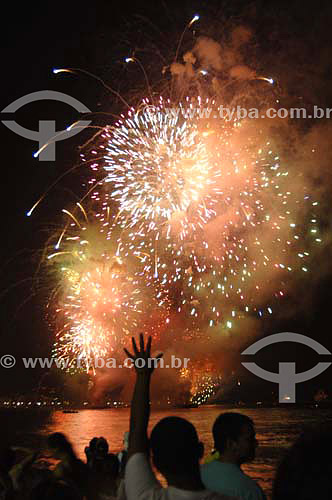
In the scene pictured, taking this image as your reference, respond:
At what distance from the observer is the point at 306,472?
2.10m

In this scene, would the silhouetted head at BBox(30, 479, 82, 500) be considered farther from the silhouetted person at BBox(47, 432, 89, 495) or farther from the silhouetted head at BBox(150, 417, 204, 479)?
the silhouetted person at BBox(47, 432, 89, 495)

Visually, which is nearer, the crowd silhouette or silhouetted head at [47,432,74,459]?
the crowd silhouette

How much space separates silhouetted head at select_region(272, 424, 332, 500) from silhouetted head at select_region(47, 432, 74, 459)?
180 inches

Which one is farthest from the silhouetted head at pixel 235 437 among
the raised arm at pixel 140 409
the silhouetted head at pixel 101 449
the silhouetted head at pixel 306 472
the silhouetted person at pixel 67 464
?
the silhouetted head at pixel 101 449

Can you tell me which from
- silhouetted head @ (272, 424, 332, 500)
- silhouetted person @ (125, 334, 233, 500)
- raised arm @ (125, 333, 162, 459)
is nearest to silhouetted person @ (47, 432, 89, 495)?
raised arm @ (125, 333, 162, 459)

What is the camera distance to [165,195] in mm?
20547

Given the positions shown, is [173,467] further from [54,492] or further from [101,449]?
[101,449]

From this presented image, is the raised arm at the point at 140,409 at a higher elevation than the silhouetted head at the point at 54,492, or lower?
higher

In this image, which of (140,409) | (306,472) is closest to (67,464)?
(140,409)

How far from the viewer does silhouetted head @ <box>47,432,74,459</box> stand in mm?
6340

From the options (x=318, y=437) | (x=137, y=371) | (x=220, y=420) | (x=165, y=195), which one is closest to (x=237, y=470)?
(x=220, y=420)

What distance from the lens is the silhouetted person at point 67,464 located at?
6.25 m

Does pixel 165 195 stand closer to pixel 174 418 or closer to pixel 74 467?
pixel 74 467

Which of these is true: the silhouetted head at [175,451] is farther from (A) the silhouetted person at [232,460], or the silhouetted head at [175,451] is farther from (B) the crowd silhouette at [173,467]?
(A) the silhouetted person at [232,460]
